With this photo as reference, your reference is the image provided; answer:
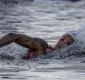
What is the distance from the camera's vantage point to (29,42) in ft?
44.1

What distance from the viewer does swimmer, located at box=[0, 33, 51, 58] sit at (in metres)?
13.1

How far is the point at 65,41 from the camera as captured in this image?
1391cm

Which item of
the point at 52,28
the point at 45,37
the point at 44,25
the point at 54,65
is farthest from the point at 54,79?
the point at 44,25

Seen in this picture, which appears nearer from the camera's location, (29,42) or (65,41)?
(29,42)

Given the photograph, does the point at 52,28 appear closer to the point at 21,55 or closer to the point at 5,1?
the point at 21,55

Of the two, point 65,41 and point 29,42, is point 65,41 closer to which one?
point 65,41

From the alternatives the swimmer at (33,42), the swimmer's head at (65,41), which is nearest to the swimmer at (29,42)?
the swimmer at (33,42)

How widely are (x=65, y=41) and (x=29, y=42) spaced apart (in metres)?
0.95

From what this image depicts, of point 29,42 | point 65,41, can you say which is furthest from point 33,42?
point 65,41

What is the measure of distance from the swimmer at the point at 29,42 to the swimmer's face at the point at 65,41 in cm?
30

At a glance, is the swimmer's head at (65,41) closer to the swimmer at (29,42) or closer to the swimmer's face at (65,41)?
the swimmer's face at (65,41)

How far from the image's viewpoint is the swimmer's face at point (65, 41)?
13.8 meters

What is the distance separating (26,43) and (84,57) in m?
1.59

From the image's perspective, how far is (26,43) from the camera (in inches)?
529
